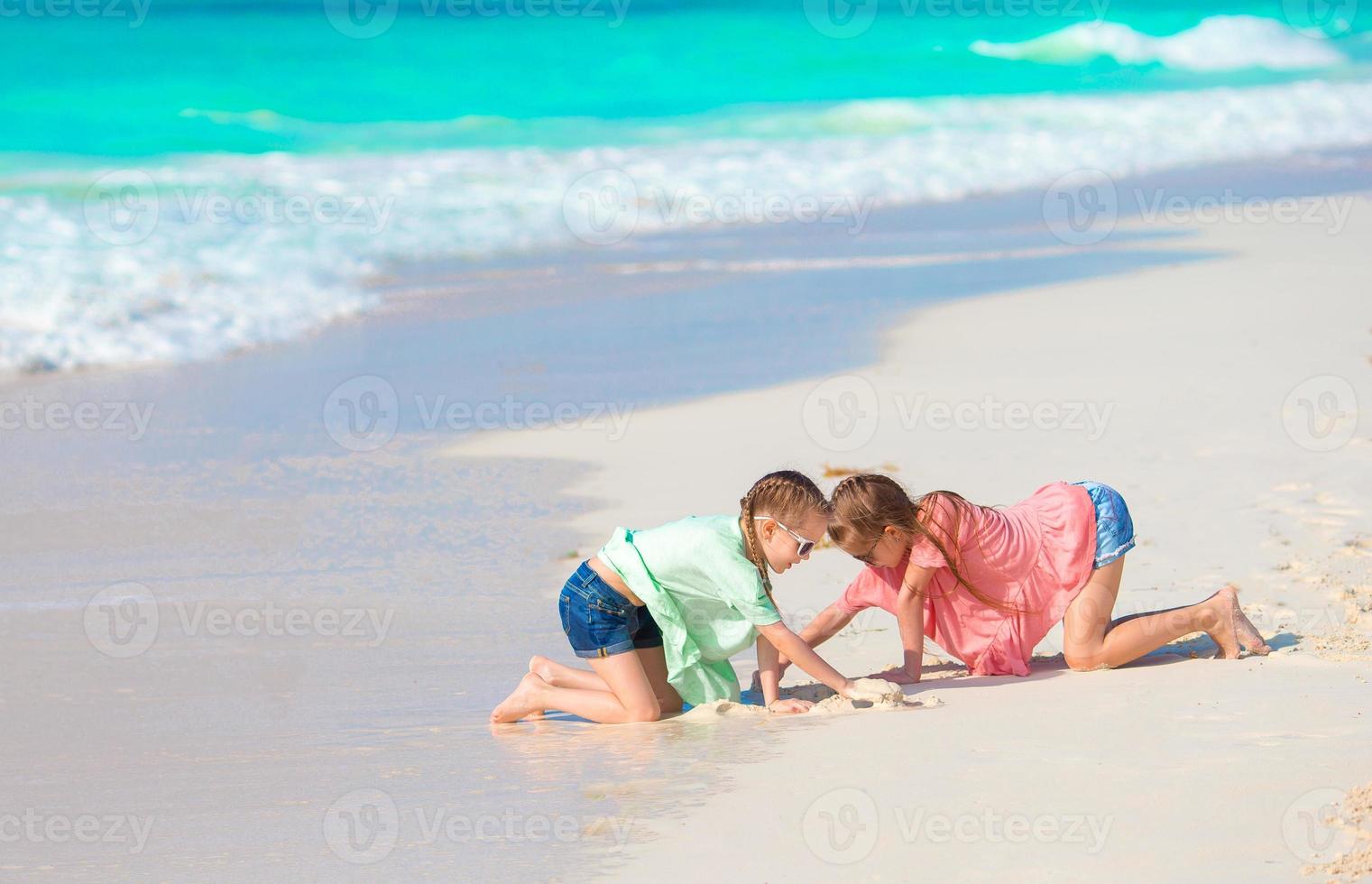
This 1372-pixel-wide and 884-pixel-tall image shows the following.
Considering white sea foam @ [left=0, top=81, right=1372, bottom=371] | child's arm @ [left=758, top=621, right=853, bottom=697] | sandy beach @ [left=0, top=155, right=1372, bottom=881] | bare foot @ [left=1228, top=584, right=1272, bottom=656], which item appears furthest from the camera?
white sea foam @ [left=0, top=81, right=1372, bottom=371]

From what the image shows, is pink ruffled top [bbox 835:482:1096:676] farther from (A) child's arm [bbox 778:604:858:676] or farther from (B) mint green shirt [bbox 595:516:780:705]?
(B) mint green shirt [bbox 595:516:780:705]

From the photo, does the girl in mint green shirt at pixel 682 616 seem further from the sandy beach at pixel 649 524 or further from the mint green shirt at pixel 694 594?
the sandy beach at pixel 649 524

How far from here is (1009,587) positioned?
4484 millimetres

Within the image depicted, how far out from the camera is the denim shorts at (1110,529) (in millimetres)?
4492

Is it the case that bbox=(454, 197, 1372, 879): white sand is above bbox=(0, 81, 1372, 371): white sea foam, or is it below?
below

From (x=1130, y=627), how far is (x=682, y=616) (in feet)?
4.44

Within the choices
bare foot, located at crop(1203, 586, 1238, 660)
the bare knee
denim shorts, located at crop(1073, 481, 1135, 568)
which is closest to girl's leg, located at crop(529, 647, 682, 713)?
the bare knee

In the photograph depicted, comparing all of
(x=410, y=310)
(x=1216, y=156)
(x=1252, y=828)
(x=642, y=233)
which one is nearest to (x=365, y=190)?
(x=642, y=233)

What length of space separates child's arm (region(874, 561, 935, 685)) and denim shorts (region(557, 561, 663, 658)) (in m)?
0.75

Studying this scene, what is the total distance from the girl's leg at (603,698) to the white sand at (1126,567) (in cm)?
42

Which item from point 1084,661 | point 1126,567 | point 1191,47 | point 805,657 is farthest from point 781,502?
point 1191,47

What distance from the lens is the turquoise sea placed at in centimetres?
1184

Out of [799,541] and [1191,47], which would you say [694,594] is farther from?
[1191,47]

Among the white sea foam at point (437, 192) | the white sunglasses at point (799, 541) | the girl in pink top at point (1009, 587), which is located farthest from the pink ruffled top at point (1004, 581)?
the white sea foam at point (437, 192)
